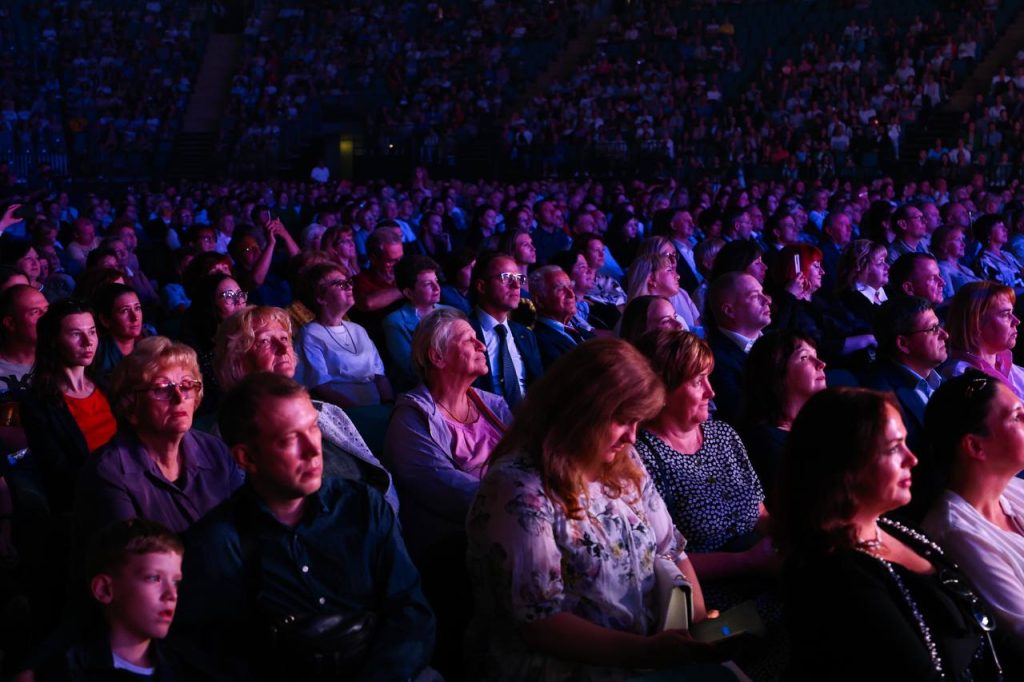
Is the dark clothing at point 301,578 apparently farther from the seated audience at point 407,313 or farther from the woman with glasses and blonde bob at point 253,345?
the seated audience at point 407,313

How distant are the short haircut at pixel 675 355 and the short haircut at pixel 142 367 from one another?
1.22 meters

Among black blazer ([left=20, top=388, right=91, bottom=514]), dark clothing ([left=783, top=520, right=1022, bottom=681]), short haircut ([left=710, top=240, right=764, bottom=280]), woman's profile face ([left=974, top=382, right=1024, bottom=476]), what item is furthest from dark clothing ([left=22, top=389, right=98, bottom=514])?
short haircut ([left=710, top=240, right=764, bottom=280])

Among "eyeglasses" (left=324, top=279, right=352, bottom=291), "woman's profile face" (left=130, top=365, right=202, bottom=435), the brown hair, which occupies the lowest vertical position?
"eyeglasses" (left=324, top=279, right=352, bottom=291)

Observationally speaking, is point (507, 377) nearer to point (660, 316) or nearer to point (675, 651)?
point (660, 316)

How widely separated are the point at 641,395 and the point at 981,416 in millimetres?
972

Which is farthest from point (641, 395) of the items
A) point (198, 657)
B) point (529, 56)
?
point (529, 56)

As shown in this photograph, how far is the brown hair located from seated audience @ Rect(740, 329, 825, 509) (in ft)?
3.84

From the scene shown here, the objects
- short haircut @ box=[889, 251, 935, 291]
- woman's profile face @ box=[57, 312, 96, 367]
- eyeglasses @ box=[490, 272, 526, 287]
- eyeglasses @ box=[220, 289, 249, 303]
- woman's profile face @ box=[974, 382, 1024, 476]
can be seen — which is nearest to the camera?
woman's profile face @ box=[974, 382, 1024, 476]

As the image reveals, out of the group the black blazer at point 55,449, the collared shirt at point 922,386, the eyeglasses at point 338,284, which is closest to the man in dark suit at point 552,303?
the eyeglasses at point 338,284

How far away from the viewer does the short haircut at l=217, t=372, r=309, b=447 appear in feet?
8.84

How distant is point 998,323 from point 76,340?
340cm

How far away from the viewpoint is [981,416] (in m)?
3.17

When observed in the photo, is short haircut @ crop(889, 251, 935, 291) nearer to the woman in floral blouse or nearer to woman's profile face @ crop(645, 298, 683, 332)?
woman's profile face @ crop(645, 298, 683, 332)

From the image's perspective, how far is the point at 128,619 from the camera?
2.54m
